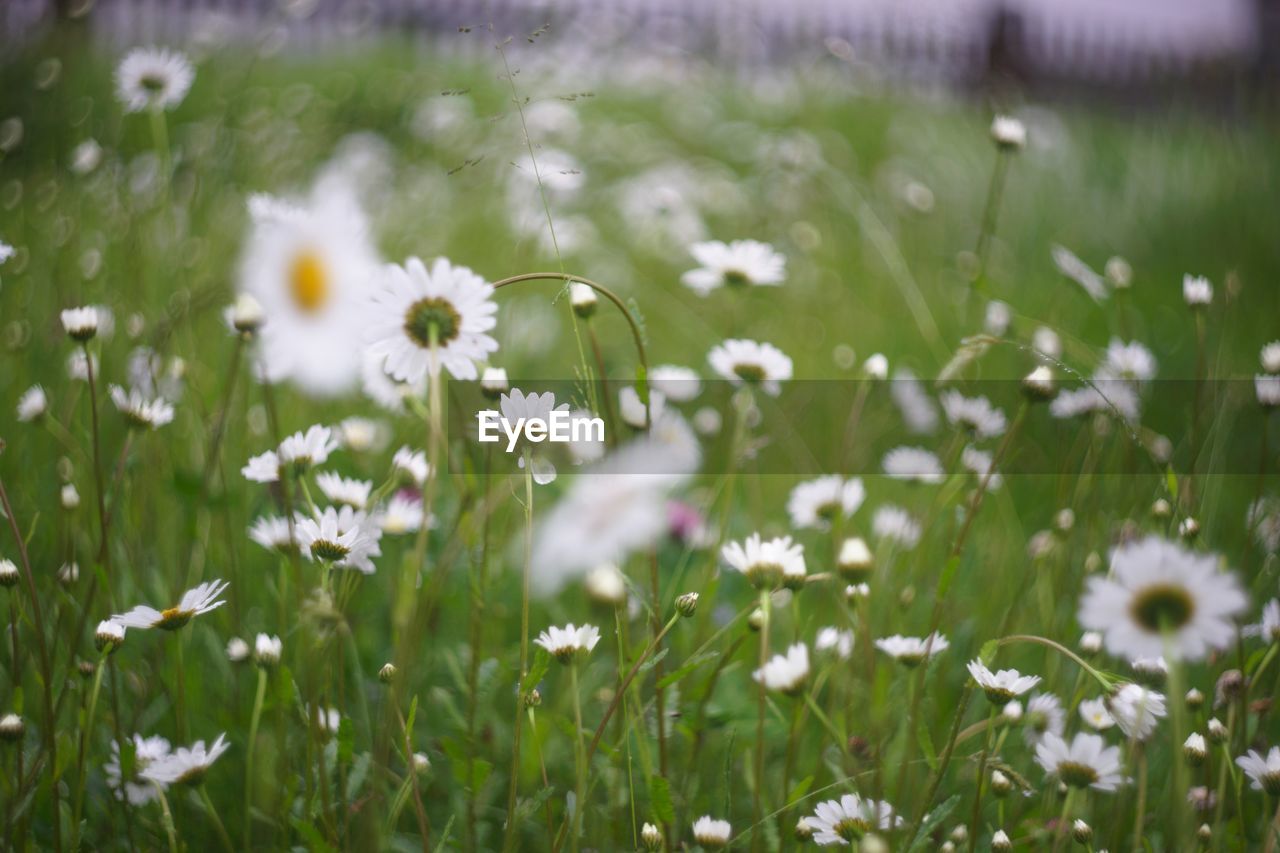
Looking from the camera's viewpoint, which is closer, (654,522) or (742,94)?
(654,522)

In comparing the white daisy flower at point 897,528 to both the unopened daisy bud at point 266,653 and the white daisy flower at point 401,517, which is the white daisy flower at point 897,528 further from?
the unopened daisy bud at point 266,653

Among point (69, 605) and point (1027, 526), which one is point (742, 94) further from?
point (69, 605)

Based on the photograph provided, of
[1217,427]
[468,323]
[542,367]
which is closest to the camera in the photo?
[468,323]

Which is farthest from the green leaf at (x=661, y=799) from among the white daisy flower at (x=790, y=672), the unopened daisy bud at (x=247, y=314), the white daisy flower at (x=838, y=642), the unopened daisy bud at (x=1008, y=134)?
the unopened daisy bud at (x=1008, y=134)

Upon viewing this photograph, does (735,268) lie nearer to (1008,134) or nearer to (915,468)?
(915,468)

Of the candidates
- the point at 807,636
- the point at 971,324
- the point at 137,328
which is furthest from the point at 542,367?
the point at 971,324

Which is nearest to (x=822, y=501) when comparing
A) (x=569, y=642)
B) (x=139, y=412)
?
(x=569, y=642)

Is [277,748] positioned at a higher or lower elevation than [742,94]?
higher
